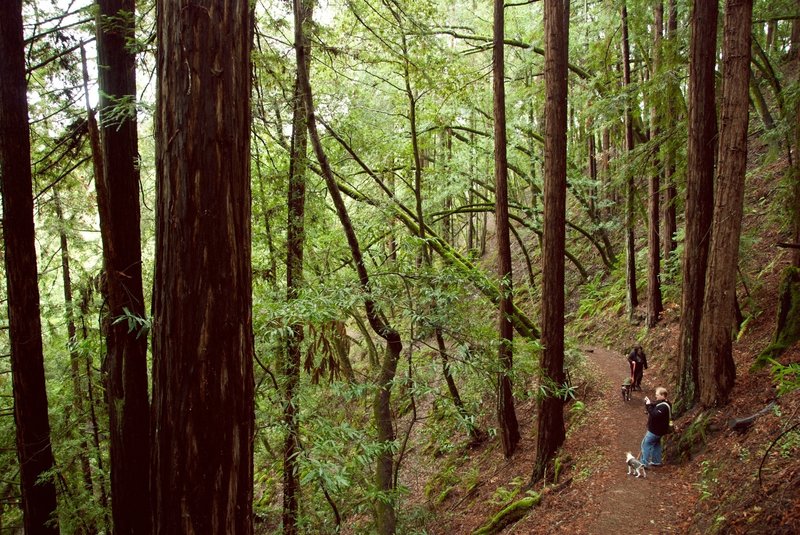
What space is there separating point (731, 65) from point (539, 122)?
14.7 m

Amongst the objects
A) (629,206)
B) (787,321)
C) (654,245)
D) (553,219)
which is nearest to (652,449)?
(787,321)

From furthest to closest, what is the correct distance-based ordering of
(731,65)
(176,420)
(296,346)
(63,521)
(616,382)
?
(616,382) < (63,521) < (731,65) < (296,346) < (176,420)

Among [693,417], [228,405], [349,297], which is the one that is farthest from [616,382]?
[228,405]

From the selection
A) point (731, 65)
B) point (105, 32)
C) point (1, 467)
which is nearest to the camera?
point (105, 32)

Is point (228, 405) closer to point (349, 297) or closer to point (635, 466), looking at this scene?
point (349, 297)

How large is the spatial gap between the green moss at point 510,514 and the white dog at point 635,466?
1637mm

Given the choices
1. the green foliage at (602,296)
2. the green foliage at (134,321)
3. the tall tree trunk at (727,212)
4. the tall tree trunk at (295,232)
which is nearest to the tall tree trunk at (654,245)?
the green foliage at (602,296)

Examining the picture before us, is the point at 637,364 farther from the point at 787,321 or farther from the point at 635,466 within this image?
the point at 635,466

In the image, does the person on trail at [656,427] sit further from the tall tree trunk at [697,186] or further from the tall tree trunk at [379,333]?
the tall tree trunk at [379,333]

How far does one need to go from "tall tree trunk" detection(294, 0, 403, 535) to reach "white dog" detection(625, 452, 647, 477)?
3.93 meters

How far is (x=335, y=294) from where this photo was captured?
6.10 metres

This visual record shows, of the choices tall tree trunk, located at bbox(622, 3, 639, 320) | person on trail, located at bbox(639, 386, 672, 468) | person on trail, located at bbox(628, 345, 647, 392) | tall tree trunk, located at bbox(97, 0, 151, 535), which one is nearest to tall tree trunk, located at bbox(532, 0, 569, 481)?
person on trail, located at bbox(639, 386, 672, 468)

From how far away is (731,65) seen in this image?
7324 mm

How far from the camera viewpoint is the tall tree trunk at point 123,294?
14.9 feet
